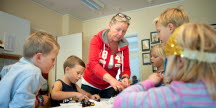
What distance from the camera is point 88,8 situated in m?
4.33

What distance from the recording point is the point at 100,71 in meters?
1.41

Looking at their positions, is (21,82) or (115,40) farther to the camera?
(115,40)

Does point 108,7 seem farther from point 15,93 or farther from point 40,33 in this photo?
point 15,93

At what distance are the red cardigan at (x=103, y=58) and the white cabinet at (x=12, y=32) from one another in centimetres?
194

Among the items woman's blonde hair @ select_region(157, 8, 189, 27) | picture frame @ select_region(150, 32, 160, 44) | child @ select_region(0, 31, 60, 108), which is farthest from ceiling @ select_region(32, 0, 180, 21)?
child @ select_region(0, 31, 60, 108)

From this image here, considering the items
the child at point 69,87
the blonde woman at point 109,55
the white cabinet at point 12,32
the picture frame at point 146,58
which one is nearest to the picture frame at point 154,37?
the picture frame at point 146,58

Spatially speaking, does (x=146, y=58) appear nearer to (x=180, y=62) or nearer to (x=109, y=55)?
(x=109, y=55)

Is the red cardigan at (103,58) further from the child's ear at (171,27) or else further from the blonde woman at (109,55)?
the child's ear at (171,27)

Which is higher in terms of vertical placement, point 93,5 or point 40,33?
point 93,5

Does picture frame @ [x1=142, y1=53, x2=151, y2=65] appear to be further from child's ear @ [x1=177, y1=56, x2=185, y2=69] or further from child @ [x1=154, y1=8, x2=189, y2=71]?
child's ear @ [x1=177, y1=56, x2=185, y2=69]


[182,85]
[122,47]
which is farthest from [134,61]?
[182,85]

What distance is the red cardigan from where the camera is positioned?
1.59 metres

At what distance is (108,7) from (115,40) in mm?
2737

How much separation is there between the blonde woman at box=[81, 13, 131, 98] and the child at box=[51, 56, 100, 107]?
105mm
